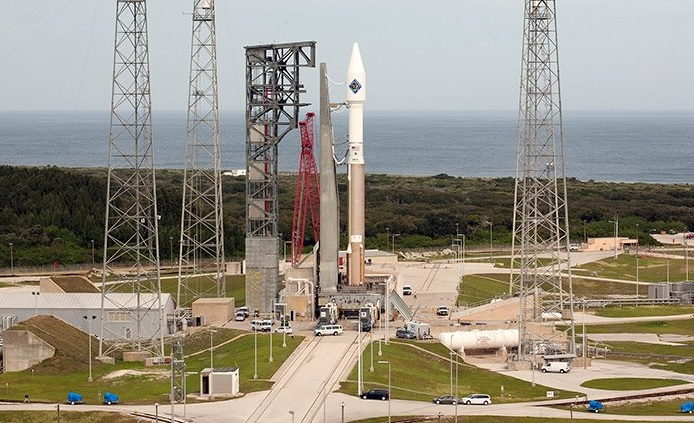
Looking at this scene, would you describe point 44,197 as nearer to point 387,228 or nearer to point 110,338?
point 387,228

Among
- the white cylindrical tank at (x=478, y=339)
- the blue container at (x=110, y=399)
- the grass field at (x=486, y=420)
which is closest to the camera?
the grass field at (x=486, y=420)

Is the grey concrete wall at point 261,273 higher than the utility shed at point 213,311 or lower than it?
higher

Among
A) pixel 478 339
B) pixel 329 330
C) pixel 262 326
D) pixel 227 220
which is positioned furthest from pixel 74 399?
pixel 227 220

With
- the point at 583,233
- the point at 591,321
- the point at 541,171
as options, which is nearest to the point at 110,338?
the point at 541,171

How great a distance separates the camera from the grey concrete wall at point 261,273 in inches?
4158

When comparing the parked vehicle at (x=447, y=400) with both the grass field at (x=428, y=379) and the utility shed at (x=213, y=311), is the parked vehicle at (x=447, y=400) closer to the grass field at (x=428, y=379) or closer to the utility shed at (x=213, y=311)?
the grass field at (x=428, y=379)

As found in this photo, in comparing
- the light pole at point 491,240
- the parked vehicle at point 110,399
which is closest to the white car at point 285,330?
the parked vehicle at point 110,399

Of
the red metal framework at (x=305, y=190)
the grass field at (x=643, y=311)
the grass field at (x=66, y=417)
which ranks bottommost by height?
the grass field at (x=66, y=417)

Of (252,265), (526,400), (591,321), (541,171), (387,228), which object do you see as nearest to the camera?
(526,400)

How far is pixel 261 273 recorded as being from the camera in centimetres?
10581

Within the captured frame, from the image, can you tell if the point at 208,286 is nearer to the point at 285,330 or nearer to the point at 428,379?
the point at 285,330

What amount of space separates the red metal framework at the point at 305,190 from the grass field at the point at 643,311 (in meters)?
24.6

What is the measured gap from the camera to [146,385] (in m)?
81.1

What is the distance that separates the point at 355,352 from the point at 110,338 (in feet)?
59.9
